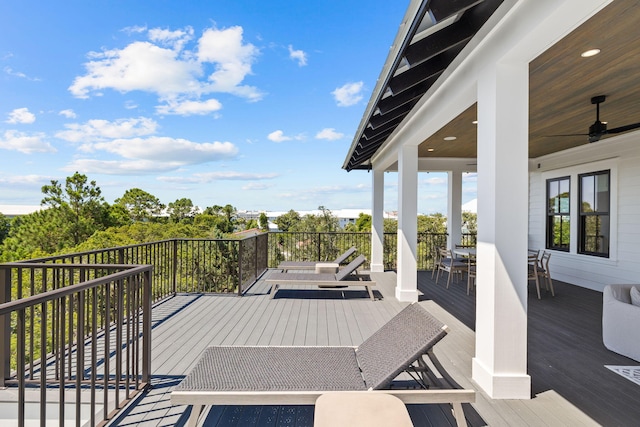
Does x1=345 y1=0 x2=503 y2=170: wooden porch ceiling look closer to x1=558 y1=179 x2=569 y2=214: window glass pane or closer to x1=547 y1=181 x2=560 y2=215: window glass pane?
x1=558 y1=179 x2=569 y2=214: window glass pane

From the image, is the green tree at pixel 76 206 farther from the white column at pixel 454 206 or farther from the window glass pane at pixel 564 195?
the window glass pane at pixel 564 195

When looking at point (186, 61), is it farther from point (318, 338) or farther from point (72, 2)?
point (318, 338)

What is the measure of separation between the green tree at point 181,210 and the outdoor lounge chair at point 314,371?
119 feet

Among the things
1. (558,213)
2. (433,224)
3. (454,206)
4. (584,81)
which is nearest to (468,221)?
(433,224)

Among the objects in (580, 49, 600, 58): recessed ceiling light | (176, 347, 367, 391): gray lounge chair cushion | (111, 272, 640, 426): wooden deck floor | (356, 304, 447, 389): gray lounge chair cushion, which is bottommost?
(111, 272, 640, 426): wooden deck floor

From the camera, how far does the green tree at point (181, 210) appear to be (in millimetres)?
36906

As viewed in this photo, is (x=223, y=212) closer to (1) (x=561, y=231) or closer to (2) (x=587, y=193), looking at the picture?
(1) (x=561, y=231)

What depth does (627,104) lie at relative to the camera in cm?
440

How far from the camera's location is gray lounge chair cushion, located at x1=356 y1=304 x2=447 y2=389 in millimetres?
2211

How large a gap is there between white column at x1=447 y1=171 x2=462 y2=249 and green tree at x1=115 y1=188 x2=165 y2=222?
32.4 metres

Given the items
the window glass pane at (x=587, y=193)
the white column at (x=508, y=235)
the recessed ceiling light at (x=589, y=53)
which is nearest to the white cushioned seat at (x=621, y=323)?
the white column at (x=508, y=235)

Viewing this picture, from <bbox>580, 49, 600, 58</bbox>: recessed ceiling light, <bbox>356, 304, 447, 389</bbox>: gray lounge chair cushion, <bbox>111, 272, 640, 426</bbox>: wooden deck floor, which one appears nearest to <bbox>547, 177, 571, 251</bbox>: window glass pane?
<bbox>111, 272, 640, 426</bbox>: wooden deck floor

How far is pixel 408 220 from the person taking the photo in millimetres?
5809

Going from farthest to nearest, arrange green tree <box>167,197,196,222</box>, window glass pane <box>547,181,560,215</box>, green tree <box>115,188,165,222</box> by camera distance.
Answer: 1. green tree <box>167,197,196,222</box>
2. green tree <box>115,188,165,222</box>
3. window glass pane <box>547,181,560,215</box>
